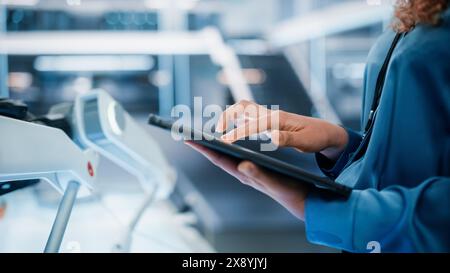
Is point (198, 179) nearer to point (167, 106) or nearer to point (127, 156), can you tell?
point (127, 156)

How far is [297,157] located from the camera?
6.68 feet

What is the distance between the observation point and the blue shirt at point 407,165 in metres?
0.52

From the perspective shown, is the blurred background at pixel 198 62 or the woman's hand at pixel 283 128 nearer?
the woman's hand at pixel 283 128

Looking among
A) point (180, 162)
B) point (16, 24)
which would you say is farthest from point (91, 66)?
point (180, 162)

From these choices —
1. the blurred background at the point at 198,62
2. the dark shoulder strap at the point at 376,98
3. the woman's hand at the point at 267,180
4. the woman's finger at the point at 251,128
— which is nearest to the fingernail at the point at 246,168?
the woman's hand at the point at 267,180

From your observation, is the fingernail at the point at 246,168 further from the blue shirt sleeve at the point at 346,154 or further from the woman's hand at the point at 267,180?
the blue shirt sleeve at the point at 346,154

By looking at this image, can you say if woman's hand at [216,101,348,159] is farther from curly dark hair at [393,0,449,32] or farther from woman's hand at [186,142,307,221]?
curly dark hair at [393,0,449,32]

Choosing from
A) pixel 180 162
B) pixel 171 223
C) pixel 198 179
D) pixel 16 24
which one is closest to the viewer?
pixel 171 223

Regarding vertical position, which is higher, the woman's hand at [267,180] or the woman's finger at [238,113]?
the woman's finger at [238,113]

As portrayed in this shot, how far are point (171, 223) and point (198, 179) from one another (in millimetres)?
1044

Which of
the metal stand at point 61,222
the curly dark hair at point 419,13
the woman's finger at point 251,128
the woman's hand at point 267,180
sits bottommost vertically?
the metal stand at point 61,222

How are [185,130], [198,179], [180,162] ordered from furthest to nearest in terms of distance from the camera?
[180,162]
[198,179]
[185,130]

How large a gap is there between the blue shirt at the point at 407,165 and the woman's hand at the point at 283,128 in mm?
96

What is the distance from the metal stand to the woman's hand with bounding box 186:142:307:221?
292mm
